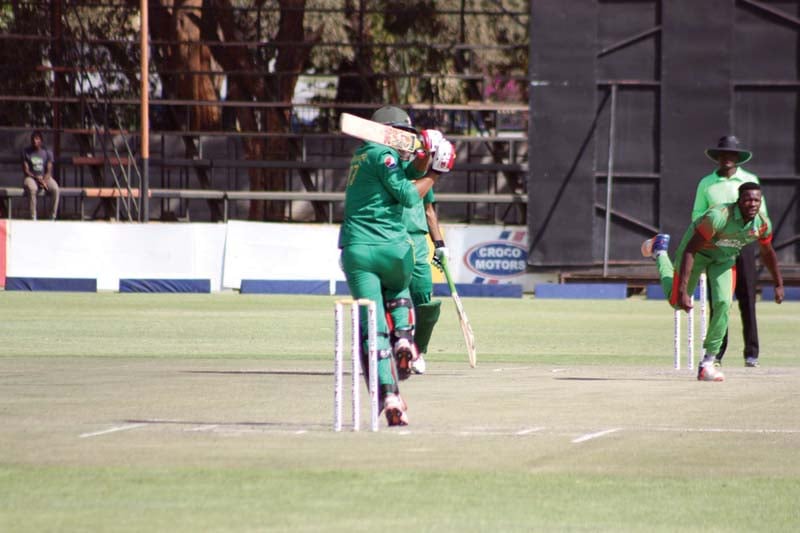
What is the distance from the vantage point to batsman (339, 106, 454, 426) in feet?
31.6

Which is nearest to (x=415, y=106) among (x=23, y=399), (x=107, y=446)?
(x=23, y=399)

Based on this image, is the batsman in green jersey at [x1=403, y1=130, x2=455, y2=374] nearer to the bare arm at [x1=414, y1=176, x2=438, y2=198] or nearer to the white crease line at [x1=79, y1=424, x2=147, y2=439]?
the bare arm at [x1=414, y1=176, x2=438, y2=198]

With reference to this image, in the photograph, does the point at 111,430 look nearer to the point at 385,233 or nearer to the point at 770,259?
the point at 385,233

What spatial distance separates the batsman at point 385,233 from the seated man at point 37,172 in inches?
1016

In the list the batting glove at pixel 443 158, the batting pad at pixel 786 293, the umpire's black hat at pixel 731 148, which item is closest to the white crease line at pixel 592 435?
the batting glove at pixel 443 158

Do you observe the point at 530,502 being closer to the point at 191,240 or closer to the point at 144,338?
the point at 144,338

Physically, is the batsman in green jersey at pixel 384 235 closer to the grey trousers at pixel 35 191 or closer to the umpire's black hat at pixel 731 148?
the umpire's black hat at pixel 731 148

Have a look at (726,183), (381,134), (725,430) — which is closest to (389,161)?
(381,134)

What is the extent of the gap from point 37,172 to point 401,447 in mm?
27995

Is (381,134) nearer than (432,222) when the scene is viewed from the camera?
Yes

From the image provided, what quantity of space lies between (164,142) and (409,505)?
119ft

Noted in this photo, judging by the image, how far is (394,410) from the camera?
9273 mm

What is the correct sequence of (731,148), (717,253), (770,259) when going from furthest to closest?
(731,148) < (770,259) < (717,253)

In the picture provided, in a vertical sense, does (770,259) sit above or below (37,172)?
below
